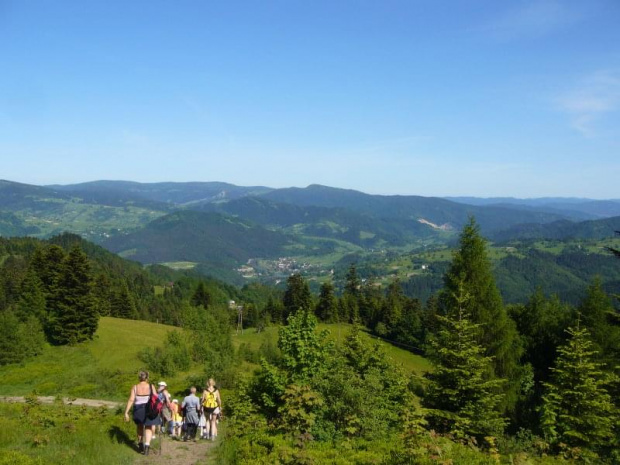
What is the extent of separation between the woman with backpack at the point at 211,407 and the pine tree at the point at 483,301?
15772 millimetres

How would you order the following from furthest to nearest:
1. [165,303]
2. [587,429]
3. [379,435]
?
[165,303], [587,429], [379,435]

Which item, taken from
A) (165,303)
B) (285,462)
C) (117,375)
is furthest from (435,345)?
(165,303)

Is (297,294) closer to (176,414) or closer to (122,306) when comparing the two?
(122,306)

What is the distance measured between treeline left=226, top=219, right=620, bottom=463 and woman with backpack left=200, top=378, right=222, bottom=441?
109cm

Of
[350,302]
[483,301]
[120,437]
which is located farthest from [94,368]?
[350,302]

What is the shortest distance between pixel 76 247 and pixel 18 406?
38183 mm

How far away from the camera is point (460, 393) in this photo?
20.5m

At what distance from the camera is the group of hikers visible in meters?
13.1

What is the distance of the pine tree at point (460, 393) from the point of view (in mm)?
19453

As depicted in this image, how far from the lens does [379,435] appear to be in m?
14.3

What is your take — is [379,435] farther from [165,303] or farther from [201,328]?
[165,303]

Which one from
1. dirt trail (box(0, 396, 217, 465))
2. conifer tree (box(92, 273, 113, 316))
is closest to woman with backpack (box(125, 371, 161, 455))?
dirt trail (box(0, 396, 217, 465))

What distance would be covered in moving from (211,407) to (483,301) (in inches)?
721

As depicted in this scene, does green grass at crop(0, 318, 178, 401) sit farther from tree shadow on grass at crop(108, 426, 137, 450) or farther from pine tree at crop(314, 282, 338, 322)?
pine tree at crop(314, 282, 338, 322)
